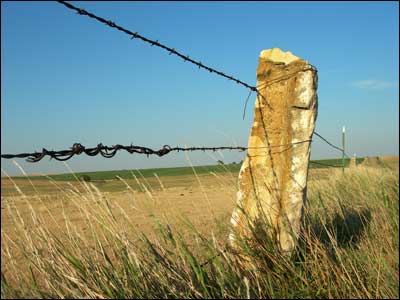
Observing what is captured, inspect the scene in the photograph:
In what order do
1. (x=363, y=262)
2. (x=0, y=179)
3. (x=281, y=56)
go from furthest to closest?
(x=281, y=56)
(x=363, y=262)
(x=0, y=179)

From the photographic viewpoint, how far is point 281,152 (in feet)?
7.87

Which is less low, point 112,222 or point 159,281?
point 112,222

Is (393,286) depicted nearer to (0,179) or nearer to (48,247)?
(48,247)

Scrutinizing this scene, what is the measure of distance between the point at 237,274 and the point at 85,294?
78 centimetres

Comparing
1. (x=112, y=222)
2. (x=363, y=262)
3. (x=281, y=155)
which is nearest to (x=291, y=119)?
(x=281, y=155)

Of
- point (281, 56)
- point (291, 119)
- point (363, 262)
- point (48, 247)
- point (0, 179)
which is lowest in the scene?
point (363, 262)

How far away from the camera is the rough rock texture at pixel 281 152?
235 centimetres

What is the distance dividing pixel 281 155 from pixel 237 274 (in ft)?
2.63

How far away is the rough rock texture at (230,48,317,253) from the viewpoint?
235 cm

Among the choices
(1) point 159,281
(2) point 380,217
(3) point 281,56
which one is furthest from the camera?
(2) point 380,217

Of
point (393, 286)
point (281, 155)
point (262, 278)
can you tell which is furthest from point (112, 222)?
point (393, 286)

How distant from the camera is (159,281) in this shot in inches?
72.6

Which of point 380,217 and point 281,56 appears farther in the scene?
point 380,217

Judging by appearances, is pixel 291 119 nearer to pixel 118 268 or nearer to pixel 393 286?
pixel 393 286
